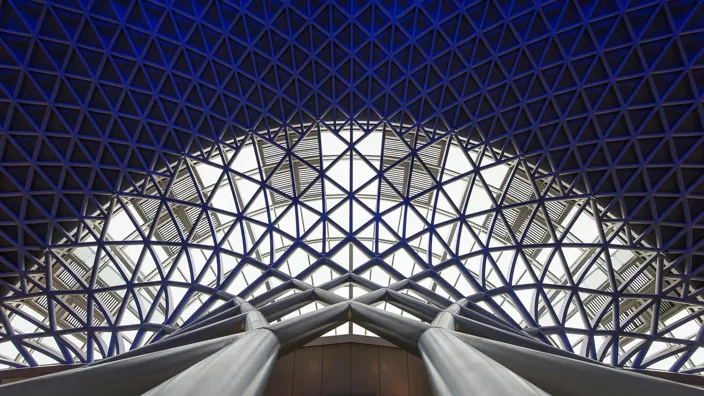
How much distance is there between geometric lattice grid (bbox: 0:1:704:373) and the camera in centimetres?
2378

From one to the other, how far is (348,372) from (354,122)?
574 inches

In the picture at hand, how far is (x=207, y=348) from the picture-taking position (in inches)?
311

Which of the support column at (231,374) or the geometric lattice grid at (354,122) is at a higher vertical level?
the geometric lattice grid at (354,122)

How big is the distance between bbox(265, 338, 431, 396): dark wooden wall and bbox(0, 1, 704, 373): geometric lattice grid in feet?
18.2

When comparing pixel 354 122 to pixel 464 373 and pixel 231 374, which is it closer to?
pixel 231 374

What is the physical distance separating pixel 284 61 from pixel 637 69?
18623 mm

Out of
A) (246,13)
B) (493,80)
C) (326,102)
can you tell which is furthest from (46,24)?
(493,80)

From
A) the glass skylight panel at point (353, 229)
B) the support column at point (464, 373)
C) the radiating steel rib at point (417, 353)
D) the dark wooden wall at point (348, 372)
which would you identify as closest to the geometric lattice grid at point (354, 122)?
the glass skylight panel at point (353, 229)

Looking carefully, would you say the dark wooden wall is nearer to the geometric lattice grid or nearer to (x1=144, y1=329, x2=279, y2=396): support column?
the geometric lattice grid

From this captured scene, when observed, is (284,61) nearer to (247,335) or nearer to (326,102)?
(326,102)

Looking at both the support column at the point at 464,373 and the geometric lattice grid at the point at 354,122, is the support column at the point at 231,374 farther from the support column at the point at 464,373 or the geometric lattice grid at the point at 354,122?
the geometric lattice grid at the point at 354,122

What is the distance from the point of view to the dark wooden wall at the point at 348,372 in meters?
18.0

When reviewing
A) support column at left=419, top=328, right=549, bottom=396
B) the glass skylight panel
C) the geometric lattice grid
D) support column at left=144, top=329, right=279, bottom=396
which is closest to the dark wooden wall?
the geometric lattice grid

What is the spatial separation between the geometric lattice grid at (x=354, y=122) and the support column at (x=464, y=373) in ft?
53.6
